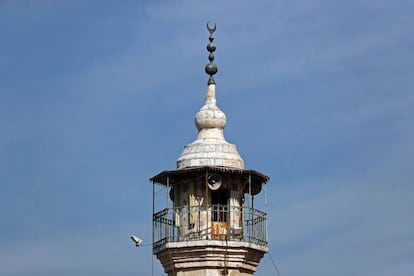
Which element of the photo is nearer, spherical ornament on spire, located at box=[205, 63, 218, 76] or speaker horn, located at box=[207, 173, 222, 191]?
speaker horn, located at box=[207, 173, 222, 191]

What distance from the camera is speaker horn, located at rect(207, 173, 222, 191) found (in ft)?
126

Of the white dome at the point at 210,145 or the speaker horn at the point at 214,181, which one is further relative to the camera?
the white dome at the point at 210,145

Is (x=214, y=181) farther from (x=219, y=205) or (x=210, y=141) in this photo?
(x=210, y=141)

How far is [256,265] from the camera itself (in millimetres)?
38500

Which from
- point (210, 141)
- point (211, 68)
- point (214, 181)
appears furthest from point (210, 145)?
point (211, 68)

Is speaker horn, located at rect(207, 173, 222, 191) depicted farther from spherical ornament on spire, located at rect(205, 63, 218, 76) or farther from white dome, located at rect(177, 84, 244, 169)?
spherical ornament on spire, located at rect(205, 63, 218, 76)

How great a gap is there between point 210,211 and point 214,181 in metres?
0.91

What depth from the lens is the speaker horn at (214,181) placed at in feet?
126

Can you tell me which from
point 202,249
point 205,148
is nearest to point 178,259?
point 202,249

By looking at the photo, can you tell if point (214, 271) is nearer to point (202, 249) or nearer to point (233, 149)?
point (202, 249)

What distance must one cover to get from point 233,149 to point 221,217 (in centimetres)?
217

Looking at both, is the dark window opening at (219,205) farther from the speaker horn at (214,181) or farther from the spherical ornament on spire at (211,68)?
the spherical ornament on spire at (211,68)

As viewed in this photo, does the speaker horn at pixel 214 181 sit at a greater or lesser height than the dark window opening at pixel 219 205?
greater

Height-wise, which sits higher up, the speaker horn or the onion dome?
the onion dome
